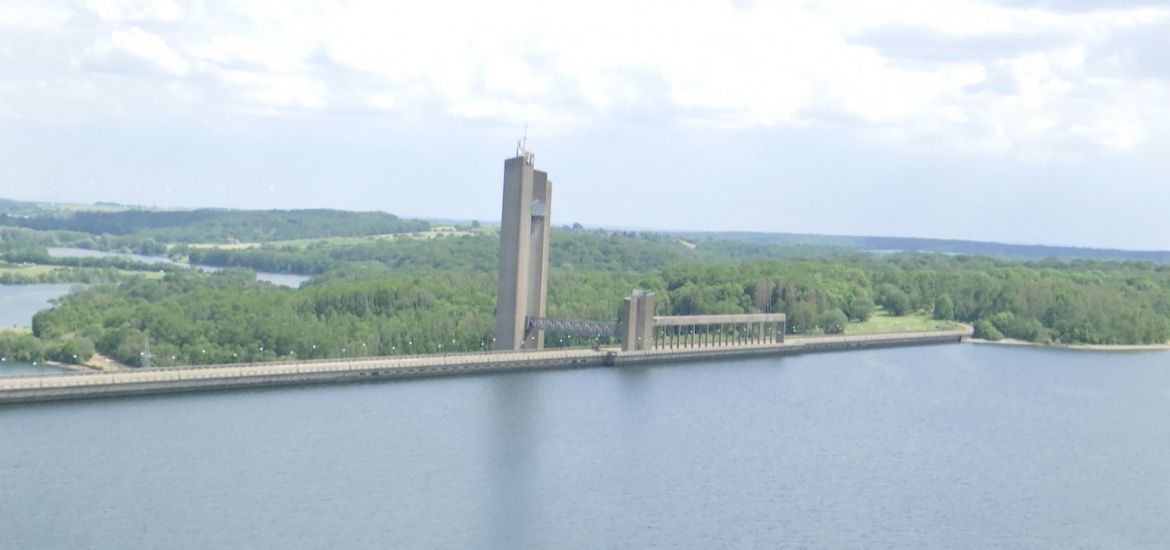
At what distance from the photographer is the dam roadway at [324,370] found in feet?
174

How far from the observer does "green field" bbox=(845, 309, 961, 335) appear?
3863 inches

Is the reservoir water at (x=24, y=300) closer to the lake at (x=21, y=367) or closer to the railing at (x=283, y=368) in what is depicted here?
the lake at (x=21, y=367)

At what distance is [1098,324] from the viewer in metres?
97.8

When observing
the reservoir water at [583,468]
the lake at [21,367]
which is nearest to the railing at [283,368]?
the reservoir water at [583,468]

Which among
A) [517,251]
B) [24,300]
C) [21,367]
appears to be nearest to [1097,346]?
[517,251]

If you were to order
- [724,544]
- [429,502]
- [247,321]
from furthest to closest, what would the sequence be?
[247,321], [429,502], [724,544]

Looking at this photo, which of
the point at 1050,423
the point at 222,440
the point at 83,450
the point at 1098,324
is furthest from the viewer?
the point at 1098,324

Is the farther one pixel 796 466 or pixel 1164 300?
pixel 1164 300

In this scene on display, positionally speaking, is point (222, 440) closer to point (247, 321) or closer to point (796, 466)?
point (796, 466)

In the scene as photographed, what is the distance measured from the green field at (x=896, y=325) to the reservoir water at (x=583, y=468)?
31.9m

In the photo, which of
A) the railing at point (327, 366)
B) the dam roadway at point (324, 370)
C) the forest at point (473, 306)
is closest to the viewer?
the dam roadway at point (324, 370)

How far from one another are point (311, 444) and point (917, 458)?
21.5 m

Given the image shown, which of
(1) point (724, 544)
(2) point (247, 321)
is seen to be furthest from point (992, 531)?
(2) point (247, 321)

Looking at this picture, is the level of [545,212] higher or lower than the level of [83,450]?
higher
